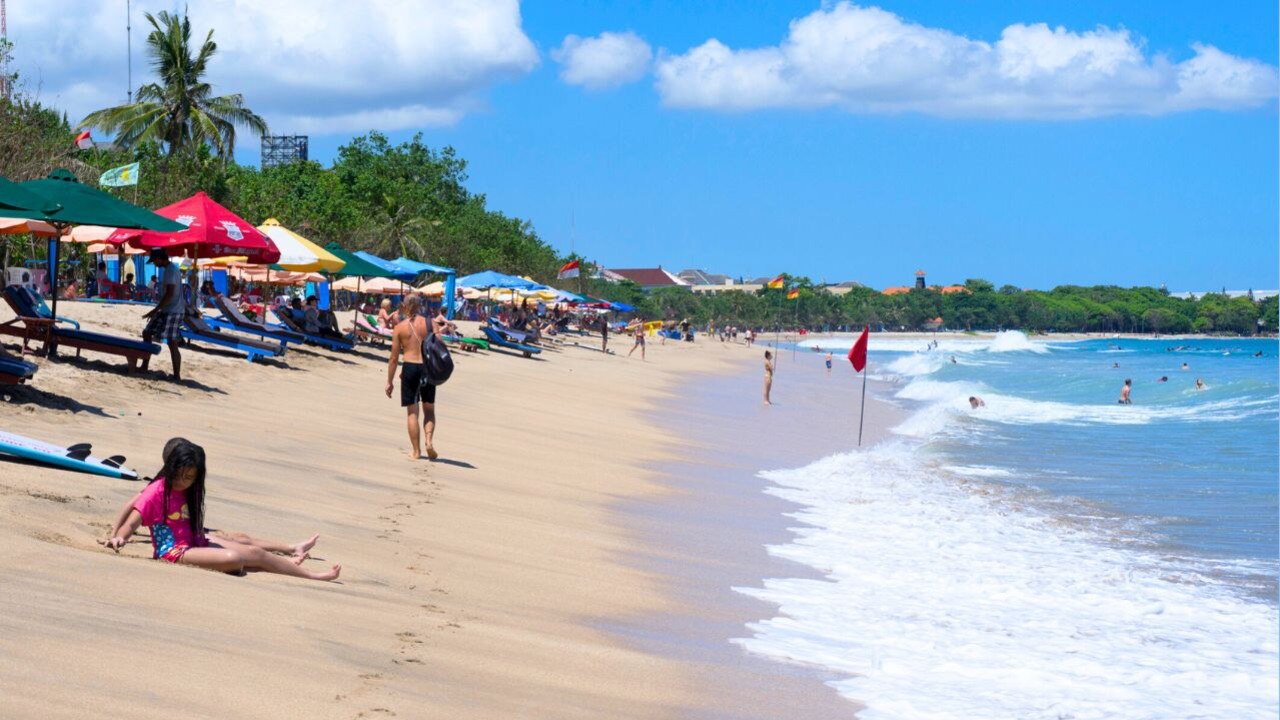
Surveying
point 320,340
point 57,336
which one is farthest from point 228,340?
point 57,336

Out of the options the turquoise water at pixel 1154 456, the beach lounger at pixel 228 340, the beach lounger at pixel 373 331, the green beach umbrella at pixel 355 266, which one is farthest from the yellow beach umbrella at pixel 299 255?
the turquoise water at pixel 1154 456

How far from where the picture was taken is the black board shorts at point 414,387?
11672mm

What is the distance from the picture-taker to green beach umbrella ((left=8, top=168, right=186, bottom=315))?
12.5 m

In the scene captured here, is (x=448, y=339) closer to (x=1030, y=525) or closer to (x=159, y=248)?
(x=159, y=248)

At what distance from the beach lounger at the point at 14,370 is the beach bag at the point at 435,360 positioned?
10.2ft

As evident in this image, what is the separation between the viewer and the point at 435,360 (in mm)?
11484

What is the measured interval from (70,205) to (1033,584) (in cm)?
944

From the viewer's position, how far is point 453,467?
1202cm

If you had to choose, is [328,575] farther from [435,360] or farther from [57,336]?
[57,336]

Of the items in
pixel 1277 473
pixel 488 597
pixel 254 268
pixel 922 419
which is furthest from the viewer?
pixel 254 268

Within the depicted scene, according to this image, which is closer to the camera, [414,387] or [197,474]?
[197,474]

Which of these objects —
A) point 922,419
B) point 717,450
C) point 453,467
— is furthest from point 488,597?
point 922,419

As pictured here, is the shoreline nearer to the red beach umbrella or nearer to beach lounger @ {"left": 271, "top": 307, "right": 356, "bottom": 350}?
beach lounger @ {"left": 271, "top": 307, "right": 356, "bottom": 350}

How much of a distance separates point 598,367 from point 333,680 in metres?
33.3
